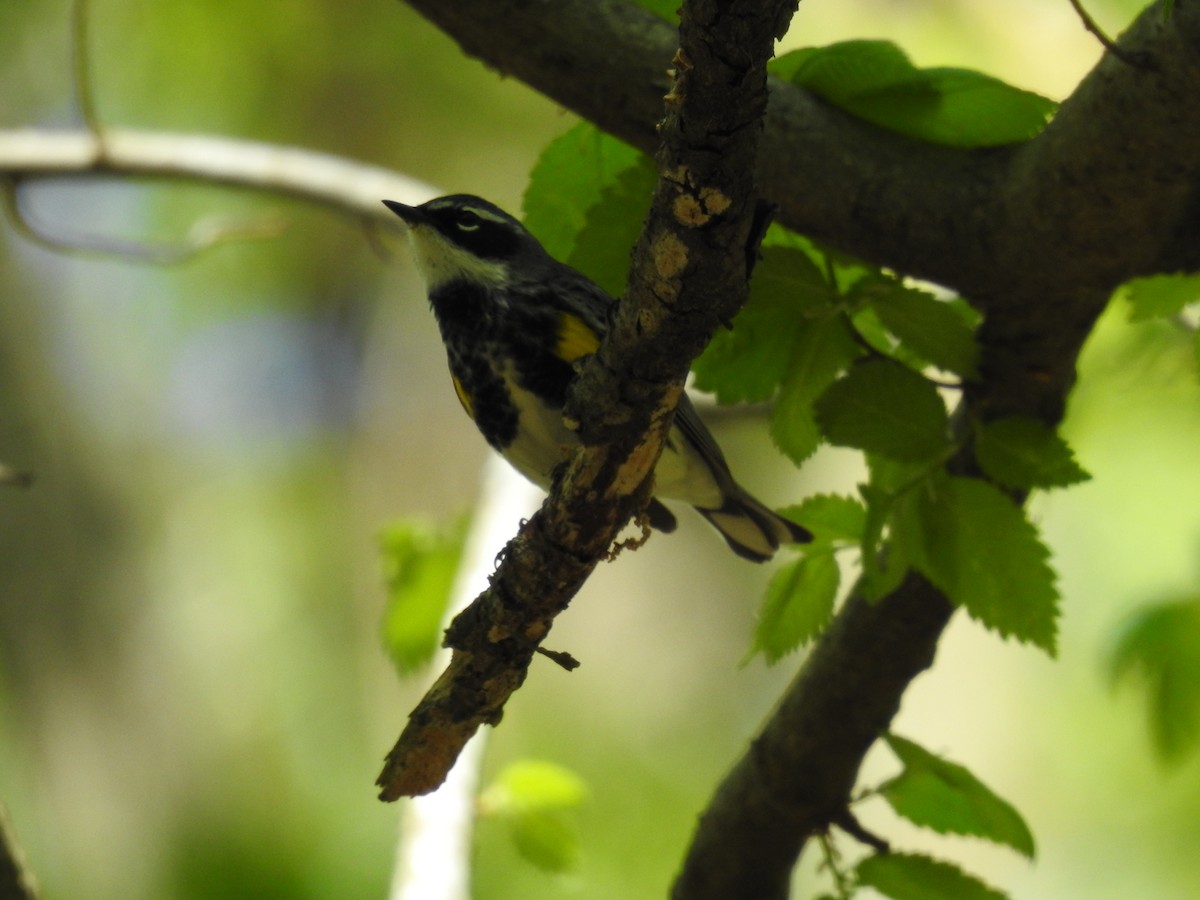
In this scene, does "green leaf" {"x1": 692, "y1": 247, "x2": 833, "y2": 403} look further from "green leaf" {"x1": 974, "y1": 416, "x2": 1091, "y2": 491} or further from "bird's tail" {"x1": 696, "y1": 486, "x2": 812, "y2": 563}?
"bird's tail" {"x1": 696, "y1": 486, "x2": 812, "y2": 563}

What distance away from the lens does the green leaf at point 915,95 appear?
2076mm

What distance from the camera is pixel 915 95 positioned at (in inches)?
83.5

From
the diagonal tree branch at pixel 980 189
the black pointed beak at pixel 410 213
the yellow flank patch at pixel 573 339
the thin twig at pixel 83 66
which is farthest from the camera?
the thin twig at pixel 83 66

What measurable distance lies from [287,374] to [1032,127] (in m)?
8.69

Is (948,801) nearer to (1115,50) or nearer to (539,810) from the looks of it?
(539,810)

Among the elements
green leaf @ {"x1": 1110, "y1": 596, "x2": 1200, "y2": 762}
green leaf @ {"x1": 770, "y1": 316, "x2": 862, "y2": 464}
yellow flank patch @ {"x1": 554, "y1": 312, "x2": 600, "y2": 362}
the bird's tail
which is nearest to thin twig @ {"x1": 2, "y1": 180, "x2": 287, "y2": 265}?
yellow flank patch @ {"x1": 554, "y1": 312, "x2": 600, "y2": 362}

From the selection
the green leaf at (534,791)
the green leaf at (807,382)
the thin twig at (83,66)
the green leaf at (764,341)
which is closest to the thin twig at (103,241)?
the thin twig at (83,66)

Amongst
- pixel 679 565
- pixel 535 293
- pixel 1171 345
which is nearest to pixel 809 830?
pixel 535 293

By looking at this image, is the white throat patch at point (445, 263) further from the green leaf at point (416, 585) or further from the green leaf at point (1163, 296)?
the green leaf at point (1163, 296)

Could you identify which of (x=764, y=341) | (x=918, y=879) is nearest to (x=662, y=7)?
(x=764, y=341)

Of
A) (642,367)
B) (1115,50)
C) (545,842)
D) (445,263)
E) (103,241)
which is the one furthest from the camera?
(103,241)

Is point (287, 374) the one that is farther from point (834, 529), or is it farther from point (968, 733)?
point (834, 529)

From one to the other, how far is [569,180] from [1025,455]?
1.01 metres

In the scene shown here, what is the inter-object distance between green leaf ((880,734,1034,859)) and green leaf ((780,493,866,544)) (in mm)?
455
